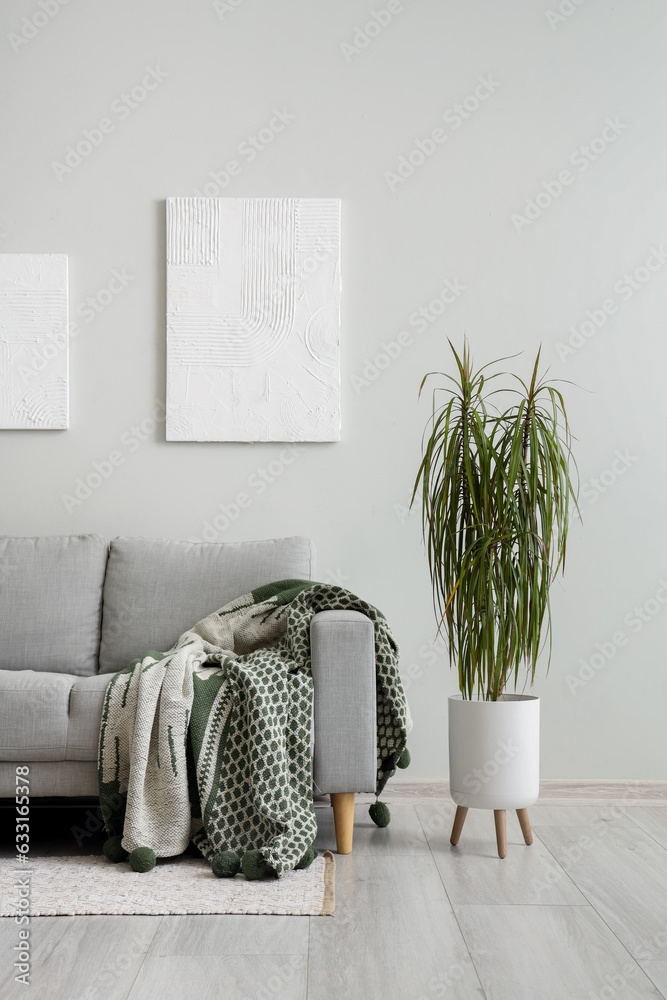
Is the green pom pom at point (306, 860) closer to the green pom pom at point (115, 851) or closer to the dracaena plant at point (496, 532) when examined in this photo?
the green pom pom at point (115, 851)

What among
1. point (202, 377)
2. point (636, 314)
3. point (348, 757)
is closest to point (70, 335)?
point (202, 377)

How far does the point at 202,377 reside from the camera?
3.07 m

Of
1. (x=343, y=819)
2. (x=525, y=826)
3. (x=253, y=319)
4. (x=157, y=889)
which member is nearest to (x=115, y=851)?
(x=157, y=889)

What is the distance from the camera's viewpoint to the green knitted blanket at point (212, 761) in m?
2.19

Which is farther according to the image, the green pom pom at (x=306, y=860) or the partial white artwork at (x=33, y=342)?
the partial white artwork at (x=33, y=342)

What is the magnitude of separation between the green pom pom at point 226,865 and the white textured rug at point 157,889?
2 cm

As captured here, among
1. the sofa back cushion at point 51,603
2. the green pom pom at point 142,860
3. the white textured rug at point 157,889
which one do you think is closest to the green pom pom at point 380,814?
the white textured rug at point 157,889

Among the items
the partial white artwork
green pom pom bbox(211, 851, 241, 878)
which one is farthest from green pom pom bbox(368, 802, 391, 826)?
the partial white artwork

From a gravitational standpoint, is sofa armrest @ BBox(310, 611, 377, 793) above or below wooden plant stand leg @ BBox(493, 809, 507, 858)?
above

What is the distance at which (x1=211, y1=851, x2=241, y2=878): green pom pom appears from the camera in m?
2.12

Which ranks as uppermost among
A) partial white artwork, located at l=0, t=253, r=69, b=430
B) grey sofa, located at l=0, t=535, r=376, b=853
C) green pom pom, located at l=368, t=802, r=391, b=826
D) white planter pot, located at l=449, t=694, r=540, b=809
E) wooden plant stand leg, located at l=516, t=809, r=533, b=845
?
partial white artwork, located at l=0, t=253, r=69, b=430

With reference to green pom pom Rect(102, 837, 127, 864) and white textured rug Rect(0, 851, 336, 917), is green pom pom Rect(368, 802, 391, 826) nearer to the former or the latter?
white textured rug Rect(0, 851, 336, 917)

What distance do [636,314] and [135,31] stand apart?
2098 millimetres

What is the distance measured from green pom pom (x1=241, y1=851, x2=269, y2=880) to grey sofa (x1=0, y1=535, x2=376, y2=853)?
0.90 feet
